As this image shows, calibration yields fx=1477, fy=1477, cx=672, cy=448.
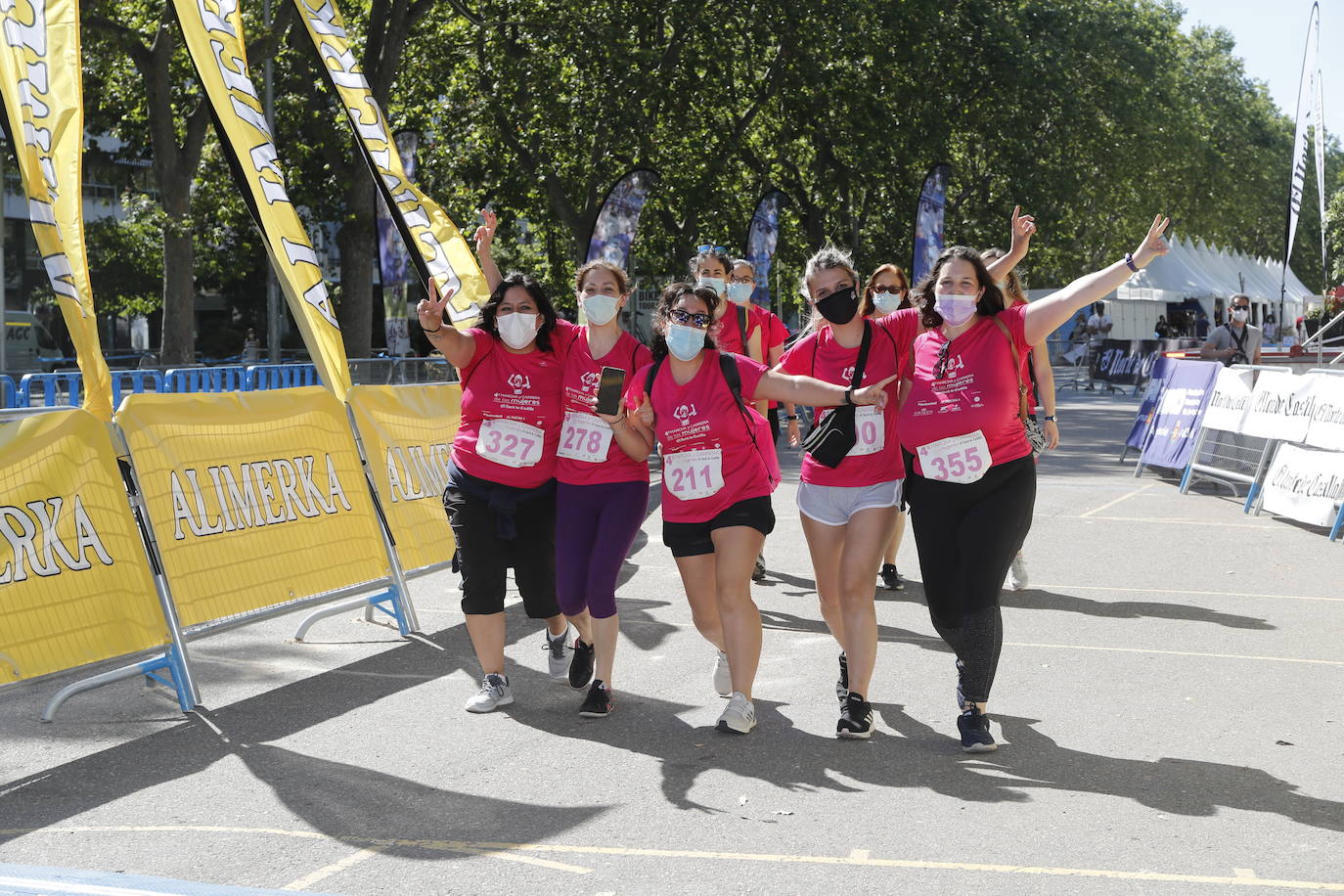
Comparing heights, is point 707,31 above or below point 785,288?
above

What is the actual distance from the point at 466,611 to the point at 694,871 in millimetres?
2300

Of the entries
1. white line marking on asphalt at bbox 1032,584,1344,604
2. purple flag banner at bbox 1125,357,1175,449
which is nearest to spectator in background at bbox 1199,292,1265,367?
purple flag banner at bbox 1125,357,1175,449

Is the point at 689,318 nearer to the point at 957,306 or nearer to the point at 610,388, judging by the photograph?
the point at 610,388

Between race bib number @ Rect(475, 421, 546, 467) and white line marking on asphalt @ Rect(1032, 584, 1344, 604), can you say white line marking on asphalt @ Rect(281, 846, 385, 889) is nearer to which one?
race bib number @ Rect(475, 421, 546, 467)

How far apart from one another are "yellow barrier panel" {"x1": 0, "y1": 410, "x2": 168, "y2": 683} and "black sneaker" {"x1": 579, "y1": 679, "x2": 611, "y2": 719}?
6.06 ft

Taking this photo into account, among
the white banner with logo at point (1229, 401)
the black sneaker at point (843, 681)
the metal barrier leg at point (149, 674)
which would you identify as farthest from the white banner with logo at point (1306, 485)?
the metal barrier leg at point (149, 674)

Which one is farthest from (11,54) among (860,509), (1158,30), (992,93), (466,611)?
(1158,30)

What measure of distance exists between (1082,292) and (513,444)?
7.92 ft

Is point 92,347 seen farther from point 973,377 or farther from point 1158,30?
point 1158,30

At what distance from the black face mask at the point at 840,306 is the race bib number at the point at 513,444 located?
132 centimetres

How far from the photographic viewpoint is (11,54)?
6.81 metres

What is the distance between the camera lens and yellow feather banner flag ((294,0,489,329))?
31.0 ft

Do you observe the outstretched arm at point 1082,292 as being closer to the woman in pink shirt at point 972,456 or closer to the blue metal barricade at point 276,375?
the woman in pink shirt at point 972,456

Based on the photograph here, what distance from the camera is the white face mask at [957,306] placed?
553 centimetres
